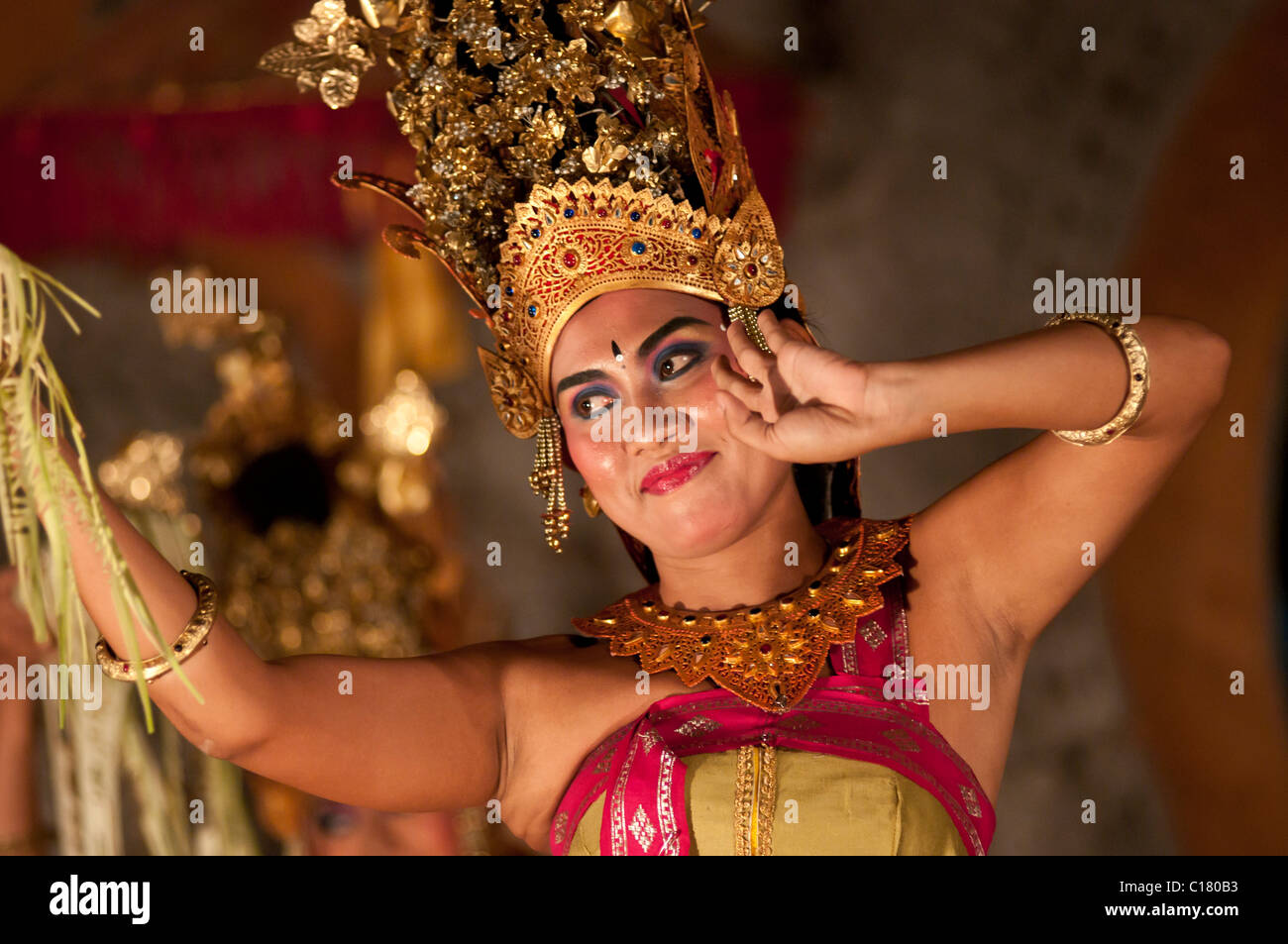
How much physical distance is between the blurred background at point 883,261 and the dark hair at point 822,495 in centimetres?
107

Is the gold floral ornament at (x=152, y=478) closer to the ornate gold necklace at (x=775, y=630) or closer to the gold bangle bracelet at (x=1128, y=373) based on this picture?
the ornate gold necklace at (x=775, y=630)

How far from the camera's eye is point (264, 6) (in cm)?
315

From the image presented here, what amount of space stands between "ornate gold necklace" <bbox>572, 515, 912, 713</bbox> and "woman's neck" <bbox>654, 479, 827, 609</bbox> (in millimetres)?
22

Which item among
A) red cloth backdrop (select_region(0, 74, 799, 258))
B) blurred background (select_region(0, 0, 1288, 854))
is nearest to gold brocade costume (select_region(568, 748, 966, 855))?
blurred background (select_region(0, 0, 1288, 854))

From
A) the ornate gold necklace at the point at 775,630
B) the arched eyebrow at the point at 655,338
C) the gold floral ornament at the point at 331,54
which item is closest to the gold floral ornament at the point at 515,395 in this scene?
the arched eyebrow at the point at 655,338

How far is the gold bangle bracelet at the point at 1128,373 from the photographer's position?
1661mm

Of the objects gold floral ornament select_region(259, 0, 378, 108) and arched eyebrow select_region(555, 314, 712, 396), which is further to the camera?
gold floral ornament select_region(259, 0, 378, 108)

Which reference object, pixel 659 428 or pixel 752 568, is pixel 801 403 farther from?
pixel 752 568

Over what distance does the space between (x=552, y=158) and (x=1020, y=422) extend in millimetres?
693

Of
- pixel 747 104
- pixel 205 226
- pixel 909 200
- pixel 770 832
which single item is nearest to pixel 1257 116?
pixel 909 200

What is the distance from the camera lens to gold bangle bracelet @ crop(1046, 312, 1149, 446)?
5.45ft

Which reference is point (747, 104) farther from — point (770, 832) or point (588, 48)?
point (770, 832)

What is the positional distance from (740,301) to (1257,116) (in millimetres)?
1592

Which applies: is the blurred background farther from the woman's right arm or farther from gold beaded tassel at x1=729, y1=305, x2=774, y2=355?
gold beaded tassel at x1=729, y1=305, x2=774, y2=355
